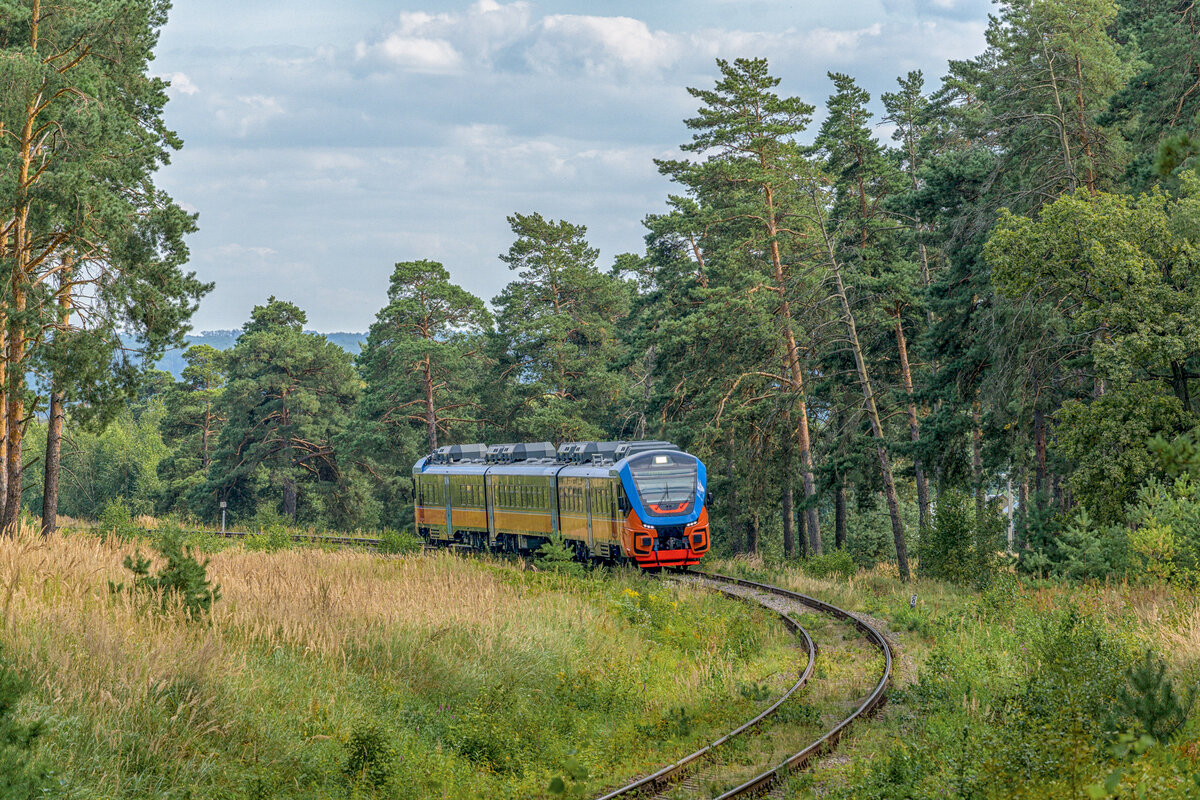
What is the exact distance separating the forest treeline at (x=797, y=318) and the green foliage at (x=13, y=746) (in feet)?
21.0

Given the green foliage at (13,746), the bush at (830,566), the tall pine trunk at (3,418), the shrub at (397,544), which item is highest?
the tall pine trunk at (3,418)

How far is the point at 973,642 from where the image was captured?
14.9m

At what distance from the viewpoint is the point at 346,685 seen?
1088 cm

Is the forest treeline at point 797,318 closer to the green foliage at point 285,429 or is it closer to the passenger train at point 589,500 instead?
the green foliage at point 285,429

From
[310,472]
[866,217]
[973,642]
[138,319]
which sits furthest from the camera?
[310,472]

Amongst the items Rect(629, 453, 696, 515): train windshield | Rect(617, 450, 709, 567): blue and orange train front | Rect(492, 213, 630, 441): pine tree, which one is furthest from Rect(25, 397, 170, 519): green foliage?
Rect(629, 453, 696, 515): train windshield

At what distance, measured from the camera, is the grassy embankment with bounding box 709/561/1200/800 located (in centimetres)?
724

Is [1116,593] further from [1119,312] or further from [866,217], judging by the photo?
[866,217]

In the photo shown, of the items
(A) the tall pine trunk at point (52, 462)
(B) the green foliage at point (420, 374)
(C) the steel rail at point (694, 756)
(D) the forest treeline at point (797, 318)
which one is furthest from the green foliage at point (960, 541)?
(B) the green foliage at point (420, 374)

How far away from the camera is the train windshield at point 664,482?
2417 centimetres

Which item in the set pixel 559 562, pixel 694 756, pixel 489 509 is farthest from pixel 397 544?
pixel 694 756

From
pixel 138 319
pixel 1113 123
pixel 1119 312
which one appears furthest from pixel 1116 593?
pixel 138 319

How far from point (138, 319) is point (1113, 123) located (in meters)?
23.1

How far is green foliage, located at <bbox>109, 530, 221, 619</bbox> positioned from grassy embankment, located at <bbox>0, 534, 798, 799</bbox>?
0.20m
